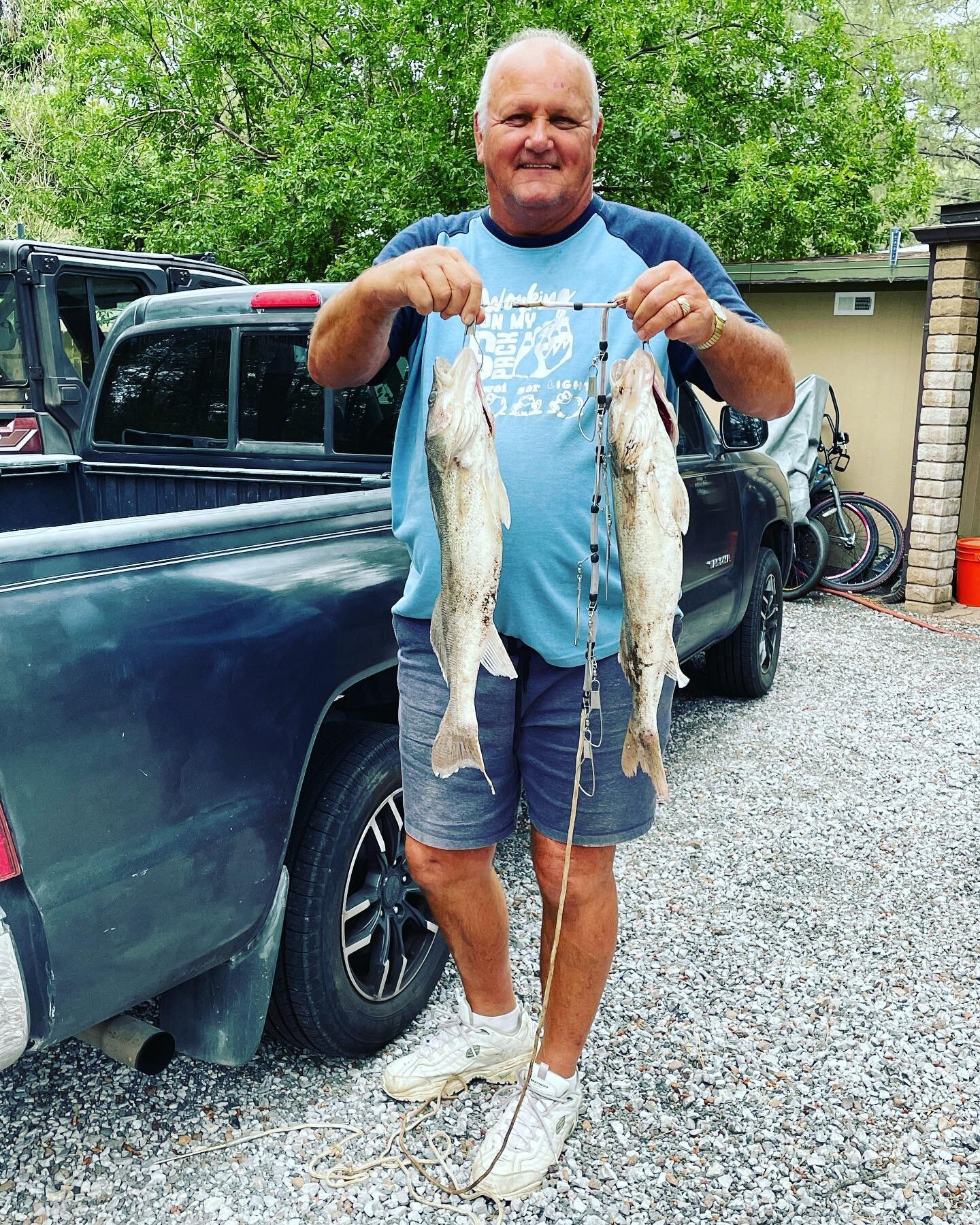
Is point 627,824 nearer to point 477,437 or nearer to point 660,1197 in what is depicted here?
point 660,1197

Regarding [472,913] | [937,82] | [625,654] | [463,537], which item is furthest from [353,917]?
[937,82]

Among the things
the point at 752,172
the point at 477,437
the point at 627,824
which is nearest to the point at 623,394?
the point at 477,437

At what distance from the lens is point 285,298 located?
12.0ft

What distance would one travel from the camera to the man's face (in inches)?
81.1

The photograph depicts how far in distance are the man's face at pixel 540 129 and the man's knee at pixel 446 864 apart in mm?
1458

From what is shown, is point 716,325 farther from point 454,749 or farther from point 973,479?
point 973,479

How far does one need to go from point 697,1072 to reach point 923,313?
8.52 meters

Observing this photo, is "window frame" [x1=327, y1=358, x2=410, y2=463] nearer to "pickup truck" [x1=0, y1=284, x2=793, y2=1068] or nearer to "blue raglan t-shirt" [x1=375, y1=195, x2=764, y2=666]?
"pickup truck" [x1=0, y1=284, x2=793, y2=1068]

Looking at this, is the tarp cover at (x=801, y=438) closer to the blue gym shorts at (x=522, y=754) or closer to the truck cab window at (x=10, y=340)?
the truck cab window at (x=10, y=340)

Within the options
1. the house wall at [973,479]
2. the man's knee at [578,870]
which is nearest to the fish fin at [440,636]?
the man's knee at [578,870]

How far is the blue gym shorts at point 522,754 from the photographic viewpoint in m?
2.37

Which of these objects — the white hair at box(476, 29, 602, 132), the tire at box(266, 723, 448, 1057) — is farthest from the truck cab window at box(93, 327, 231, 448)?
the white hair at box(476, 29, 602, 132)

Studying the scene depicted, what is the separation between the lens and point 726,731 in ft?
18.8

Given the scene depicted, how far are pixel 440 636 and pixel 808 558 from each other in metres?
8.18
